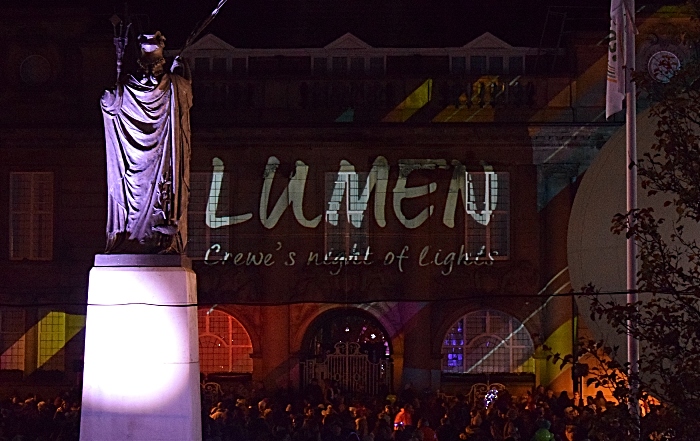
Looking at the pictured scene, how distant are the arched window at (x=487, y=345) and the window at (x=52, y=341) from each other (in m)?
10.7

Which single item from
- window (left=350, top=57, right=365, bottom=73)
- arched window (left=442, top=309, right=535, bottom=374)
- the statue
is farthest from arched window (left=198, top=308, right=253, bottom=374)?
the statue

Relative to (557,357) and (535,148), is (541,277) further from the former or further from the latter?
(557,357)

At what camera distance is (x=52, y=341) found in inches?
1394

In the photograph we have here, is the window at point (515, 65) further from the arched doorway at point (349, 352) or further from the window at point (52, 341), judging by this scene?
the window at point (52, 341)

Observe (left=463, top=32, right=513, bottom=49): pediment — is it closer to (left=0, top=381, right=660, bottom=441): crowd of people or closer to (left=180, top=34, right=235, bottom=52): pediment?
(left=180, top=34, right=235, bottom=52): pediment

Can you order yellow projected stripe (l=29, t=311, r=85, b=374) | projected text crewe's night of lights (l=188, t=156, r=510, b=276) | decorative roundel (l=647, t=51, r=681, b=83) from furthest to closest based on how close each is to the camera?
projected text crewe's night of lights (l=188, t=156, r=510, b=276) → yellow projected stripe (l=29, t=311, r=85, b=374) → decorative roundel (l=647, t=51, r=681, b=83)

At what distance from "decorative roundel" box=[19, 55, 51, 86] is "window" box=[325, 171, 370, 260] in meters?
8.68

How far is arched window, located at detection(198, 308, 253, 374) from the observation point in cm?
3569

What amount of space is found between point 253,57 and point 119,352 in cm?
2506

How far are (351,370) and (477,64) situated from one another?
31.0 ft

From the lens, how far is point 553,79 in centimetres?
3553

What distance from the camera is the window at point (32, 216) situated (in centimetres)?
3609

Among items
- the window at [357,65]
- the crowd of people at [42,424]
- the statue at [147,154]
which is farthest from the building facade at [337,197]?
the statue at [147,154]

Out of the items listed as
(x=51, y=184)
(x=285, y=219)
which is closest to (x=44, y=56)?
(x=51, y=184)
